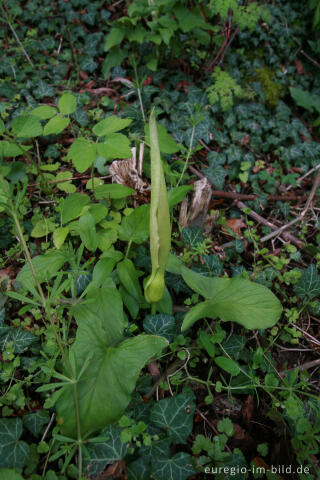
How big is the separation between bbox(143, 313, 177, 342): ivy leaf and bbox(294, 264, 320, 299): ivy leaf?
0.67 m

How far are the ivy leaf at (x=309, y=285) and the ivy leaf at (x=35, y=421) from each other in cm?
119

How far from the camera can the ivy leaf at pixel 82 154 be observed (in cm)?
128

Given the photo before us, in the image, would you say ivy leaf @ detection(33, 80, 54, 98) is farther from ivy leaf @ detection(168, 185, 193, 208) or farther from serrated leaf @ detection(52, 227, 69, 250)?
ivy leaf @ detection(168, 185, 193, 208)

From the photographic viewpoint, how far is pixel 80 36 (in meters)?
2.61

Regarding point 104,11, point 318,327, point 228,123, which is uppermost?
point 104,11

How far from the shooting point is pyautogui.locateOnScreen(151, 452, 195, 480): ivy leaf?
997 mm

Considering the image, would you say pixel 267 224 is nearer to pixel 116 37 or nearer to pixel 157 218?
pixel 157 218

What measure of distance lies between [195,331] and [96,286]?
494mm

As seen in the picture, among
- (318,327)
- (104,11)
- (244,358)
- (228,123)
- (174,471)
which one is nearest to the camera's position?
(174,471)

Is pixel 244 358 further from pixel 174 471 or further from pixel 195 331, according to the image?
pixel 174 471

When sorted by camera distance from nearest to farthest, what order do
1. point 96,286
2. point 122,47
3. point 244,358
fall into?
point 96,286 → point 244,358 → point 122,47

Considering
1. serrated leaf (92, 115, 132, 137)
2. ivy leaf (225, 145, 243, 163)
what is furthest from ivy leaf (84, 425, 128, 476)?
ivy leaf (225, 145, 243, 163)

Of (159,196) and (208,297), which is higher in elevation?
(159,196)

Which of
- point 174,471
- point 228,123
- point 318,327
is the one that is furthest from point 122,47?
point 174,471
